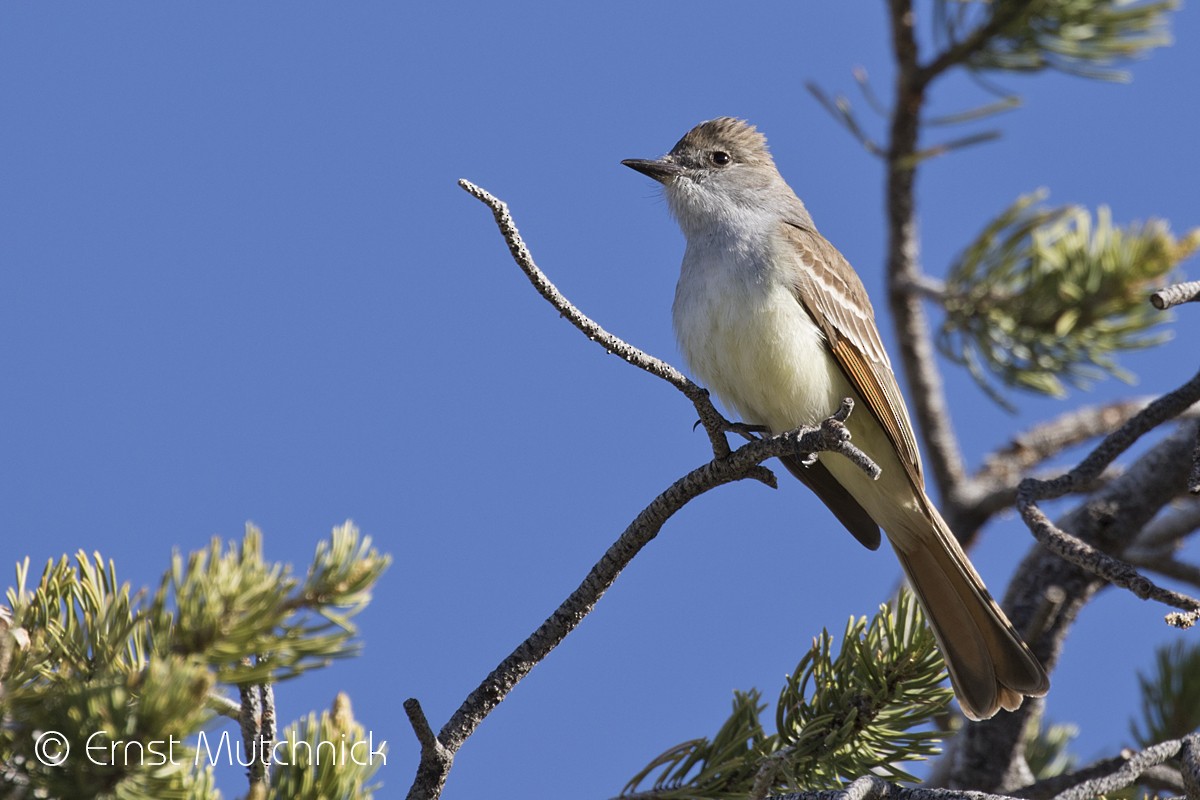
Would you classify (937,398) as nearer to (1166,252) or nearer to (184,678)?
(1166,252)

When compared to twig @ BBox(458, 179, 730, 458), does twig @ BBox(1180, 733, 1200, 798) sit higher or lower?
lower

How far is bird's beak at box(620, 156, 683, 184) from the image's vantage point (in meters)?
5.48

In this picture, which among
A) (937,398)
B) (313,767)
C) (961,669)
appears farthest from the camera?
(937,398)

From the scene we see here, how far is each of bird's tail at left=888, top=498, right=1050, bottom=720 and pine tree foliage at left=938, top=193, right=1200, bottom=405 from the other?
0.78 meters

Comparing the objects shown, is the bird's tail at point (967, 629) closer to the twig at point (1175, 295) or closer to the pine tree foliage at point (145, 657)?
the twig at point (1175, 295)

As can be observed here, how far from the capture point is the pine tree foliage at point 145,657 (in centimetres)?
166

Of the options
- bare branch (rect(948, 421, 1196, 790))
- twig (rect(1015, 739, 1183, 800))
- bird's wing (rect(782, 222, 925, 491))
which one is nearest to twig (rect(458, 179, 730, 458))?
twig (rect(1015, 739, 1183, 800))

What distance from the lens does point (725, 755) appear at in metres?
2.91

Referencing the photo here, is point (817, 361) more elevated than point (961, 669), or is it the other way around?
point (817, 361)

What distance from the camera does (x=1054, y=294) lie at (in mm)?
4699

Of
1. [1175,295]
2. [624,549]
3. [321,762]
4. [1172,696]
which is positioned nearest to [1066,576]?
[1172,696]

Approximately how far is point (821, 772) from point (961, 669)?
810 mm

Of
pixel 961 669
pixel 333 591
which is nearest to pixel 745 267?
pixel 961 669

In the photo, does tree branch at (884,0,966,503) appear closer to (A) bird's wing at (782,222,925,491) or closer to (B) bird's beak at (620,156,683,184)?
(A) bird's wing at (782,222,925,491)
